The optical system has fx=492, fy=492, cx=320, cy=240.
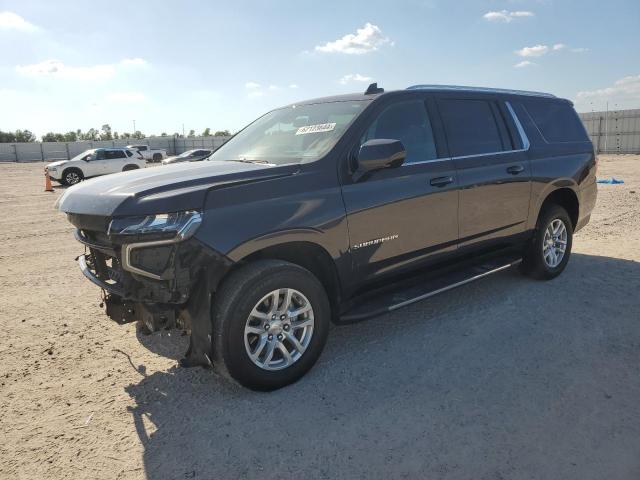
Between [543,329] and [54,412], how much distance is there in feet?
12.3

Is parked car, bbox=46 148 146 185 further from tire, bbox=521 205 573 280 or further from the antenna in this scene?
tire, bbox=521 205 573 280

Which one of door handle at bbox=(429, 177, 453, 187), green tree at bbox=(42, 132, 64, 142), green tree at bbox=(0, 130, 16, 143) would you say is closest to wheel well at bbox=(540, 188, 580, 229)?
door handle at bbox=(429, 177, 453, 187)

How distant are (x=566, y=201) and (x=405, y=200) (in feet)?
9.68

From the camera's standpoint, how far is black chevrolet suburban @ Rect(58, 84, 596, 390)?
2.94m

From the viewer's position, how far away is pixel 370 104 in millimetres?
3844

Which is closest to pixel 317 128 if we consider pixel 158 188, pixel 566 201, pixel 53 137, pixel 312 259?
pixel 312 259

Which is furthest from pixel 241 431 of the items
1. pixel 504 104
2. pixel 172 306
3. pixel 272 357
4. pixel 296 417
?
pixel 504 104

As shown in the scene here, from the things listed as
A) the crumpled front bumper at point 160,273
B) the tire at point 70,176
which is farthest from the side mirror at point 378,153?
the tire at point 70,176

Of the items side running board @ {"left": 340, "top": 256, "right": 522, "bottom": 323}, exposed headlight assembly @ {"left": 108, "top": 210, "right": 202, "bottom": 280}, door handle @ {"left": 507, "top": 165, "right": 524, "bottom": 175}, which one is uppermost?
door handle @ {"left": 507, "top": 165, "right": 524, "bottom": 175}

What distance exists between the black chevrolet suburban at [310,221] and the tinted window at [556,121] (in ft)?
0.90

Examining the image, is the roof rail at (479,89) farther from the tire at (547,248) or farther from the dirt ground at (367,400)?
the dirt ground at (367,400)

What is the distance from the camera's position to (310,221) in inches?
130

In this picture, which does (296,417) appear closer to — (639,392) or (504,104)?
(639,392)

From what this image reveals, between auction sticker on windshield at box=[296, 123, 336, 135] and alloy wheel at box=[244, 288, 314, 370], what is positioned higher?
auction sticker on windshield at box=[296, 123, 336, 135]
